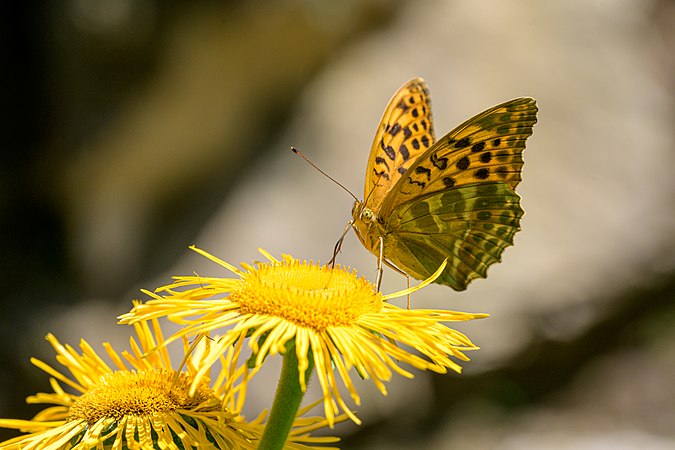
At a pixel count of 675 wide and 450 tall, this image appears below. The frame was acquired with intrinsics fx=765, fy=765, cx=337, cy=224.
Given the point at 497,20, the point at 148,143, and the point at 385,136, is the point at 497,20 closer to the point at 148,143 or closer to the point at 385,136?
the point at 148,143

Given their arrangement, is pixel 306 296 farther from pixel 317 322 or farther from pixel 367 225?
pixel 367 225

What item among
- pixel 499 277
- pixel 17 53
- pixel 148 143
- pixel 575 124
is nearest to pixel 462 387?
pixel 499 277

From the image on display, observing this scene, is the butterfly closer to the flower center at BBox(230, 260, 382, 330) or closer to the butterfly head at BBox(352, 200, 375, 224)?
the butterfly head at BBox(352, 200, 375, 224)

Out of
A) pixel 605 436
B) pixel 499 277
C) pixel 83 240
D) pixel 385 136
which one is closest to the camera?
pixel 385 136

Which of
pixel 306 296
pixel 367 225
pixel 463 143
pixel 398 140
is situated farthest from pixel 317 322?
pixel 398 140

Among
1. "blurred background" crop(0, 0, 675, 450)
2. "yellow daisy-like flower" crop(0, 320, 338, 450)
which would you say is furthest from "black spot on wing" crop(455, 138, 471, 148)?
"blurred background" crop(0, 0, 675, 450)

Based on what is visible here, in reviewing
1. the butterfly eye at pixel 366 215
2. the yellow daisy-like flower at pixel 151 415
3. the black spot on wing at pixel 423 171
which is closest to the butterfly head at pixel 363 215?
the butterfly eye at pixel 366 215
